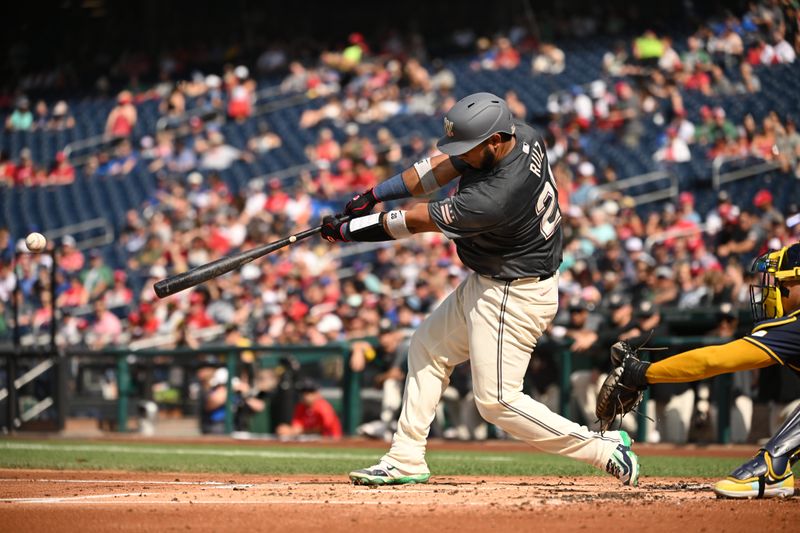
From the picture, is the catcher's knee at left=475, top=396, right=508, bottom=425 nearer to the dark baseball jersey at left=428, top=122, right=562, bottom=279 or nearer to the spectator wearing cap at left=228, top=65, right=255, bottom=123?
the dark baseball jersey at left=428, top=122, right=562, bottom=279

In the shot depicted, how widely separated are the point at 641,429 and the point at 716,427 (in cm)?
67

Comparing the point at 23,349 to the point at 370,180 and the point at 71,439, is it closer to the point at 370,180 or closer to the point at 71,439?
the point at 71,439

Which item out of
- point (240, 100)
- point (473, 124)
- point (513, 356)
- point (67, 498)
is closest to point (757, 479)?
point (513, 356)

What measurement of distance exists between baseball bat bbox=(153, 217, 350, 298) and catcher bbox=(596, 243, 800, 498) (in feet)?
5.44

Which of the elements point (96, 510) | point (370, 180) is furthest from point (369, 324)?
point (96, 510)

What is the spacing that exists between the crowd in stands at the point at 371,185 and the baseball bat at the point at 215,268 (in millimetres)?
5272

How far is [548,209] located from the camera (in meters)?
5.33

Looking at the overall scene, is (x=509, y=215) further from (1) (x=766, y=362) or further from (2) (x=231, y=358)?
(2) (x=231, y=358)

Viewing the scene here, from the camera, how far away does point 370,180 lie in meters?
17.2

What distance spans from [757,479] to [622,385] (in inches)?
27.9

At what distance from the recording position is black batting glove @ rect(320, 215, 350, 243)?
5414 mm

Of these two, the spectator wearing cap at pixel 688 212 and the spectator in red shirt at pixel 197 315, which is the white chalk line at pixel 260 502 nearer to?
the spectator wearing cap at pixel 688 212

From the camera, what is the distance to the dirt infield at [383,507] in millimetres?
4207

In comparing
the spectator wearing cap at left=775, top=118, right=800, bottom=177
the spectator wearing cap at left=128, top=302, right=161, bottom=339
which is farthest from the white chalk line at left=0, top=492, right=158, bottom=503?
the spectator wearing cap at left=128, top=302, right=161, bottom=339
